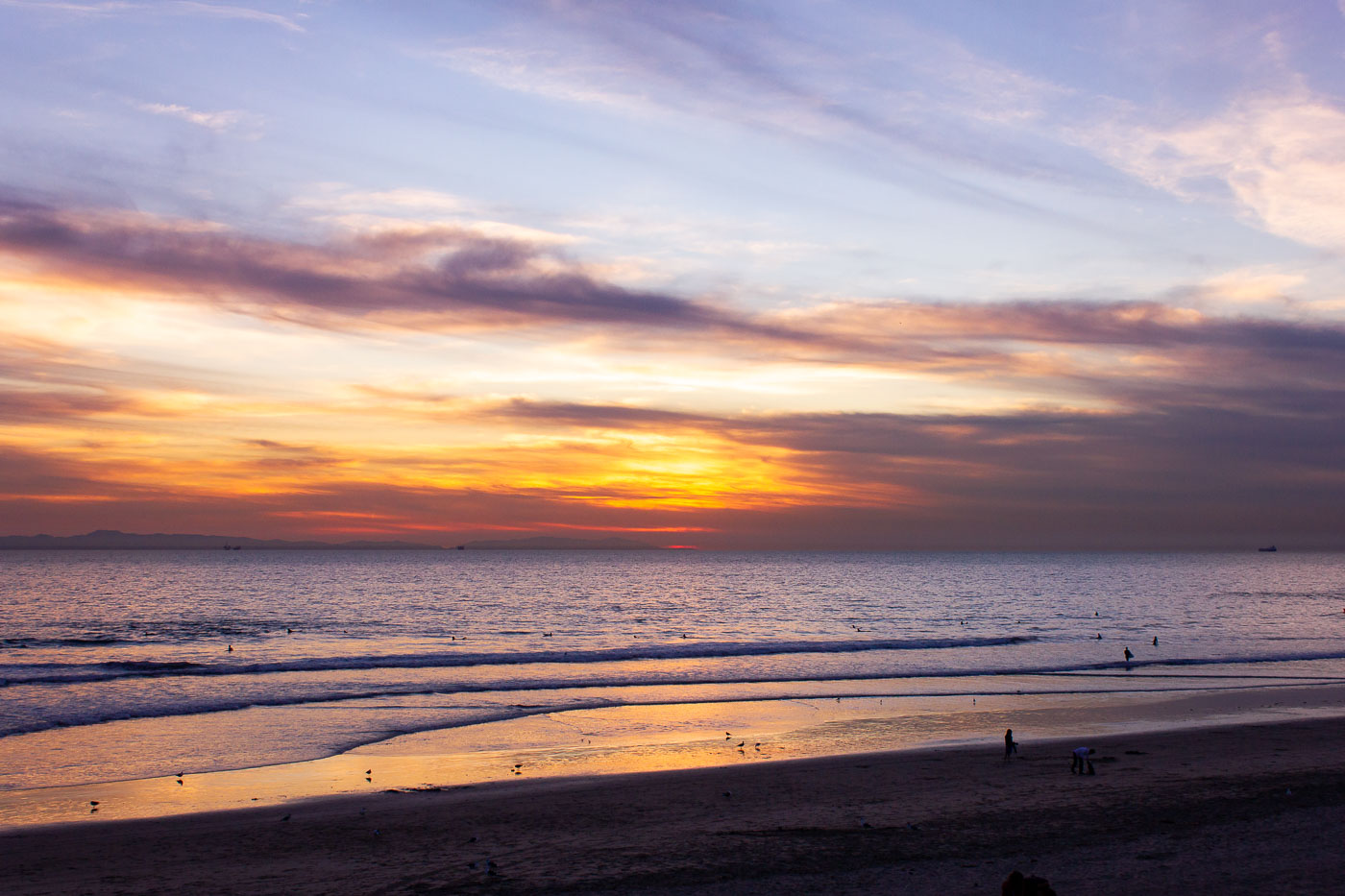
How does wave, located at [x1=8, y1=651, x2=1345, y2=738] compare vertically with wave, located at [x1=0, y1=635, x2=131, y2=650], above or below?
above

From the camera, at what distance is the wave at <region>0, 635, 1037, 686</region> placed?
42906mm

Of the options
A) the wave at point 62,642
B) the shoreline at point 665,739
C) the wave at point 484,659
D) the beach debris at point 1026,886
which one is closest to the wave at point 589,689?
the shoreline at point 665,739

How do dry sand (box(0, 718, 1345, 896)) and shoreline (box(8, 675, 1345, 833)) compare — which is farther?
shoreline (box(8, 675, 1345, 833))

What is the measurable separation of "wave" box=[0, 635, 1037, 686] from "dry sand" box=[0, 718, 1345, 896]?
2774 cm

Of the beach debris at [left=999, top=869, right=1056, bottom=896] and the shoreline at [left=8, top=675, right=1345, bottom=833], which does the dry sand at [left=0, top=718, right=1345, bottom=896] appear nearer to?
the shoreline at [left=8, top=675, right=1345, bottom=833]

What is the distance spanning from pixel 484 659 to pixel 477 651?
440 centimetres

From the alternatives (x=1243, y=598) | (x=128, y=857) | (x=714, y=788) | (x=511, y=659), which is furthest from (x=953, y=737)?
(x=1243, y=598)

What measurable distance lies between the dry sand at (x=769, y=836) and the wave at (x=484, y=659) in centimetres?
2774

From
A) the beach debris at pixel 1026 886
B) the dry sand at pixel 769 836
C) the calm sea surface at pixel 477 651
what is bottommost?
the calm sea surface at pixel 477 651

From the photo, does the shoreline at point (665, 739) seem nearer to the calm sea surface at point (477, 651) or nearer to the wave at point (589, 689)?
the wave at point (589, 689)

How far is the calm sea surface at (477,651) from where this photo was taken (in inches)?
1214

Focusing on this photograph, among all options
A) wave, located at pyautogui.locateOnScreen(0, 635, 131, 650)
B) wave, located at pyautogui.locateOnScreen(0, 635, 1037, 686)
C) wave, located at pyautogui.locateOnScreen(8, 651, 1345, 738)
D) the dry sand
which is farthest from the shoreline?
wave, located at pyautogui.locateOnScreen(0, 635, 131, 650)

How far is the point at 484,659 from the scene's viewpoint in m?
50.1

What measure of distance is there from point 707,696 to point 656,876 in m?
23.4
